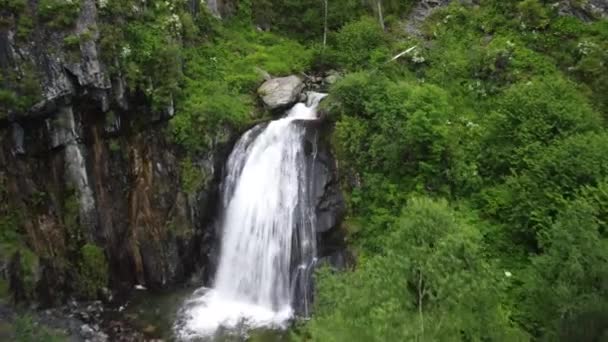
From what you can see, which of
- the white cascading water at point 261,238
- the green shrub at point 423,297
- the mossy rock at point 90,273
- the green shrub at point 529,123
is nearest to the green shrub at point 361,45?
the white cascading water at point 261,238

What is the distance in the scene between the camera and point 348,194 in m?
13.7

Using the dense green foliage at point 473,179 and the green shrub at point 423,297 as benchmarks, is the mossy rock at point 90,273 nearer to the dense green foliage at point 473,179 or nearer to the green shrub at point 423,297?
the dense green foliage at point 473,179

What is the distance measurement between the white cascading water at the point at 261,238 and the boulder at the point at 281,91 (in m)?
1.43

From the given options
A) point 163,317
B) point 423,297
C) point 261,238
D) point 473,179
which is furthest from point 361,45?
point 423,297

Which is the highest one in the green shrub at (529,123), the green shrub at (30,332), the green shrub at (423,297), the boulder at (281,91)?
the boulder at (281,91)

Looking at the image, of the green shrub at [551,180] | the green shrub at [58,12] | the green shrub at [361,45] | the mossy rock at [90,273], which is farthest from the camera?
the green shrub at [361,45]

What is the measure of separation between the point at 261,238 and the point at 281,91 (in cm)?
589

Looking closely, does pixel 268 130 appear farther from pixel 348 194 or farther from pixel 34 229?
pixel 34 229

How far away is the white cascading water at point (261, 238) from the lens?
44.5 feet

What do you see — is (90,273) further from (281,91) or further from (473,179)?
(473,179)

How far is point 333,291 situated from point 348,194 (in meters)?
5.62

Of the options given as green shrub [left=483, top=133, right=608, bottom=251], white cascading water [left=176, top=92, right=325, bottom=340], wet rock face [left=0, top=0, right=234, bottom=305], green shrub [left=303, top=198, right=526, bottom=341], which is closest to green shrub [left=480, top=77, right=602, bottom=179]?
green shrub [left=483, top=133, right=608, bottom=251]

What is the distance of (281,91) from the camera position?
17.1 meters

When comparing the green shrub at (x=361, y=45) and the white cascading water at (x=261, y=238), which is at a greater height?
the green shrub at (x=361, y=45)
